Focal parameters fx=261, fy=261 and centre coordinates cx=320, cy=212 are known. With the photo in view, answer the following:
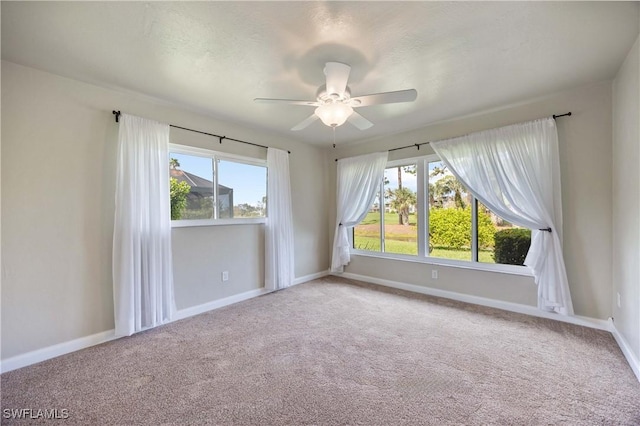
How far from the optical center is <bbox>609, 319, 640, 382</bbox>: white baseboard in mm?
1923

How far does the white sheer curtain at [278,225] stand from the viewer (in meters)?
3.93

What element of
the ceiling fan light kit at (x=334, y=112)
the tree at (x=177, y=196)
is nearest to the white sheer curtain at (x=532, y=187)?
the ceiling fan light kit at (x=334, y=112)

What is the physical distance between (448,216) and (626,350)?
205cm

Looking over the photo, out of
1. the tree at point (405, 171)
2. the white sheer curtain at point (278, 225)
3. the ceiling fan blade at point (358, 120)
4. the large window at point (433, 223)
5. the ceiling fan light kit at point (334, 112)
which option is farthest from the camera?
the tree at point (405, 171)

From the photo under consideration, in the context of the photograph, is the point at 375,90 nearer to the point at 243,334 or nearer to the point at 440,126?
the point at 440,126

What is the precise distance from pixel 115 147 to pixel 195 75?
Result: 1144 mm

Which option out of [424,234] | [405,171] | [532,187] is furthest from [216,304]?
[532,187]

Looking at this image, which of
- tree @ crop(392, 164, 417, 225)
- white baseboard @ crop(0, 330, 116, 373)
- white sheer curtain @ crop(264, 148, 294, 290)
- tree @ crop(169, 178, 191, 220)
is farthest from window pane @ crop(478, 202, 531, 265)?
white baseboard @ crop(0, 330, 116, 373)

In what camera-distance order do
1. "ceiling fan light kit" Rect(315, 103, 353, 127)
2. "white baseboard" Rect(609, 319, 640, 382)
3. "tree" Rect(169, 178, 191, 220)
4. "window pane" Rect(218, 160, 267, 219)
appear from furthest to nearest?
"window pane" Rect(218, 160, 267, 219)
"tree" Rect(169, 178, 191, 220)
"ceiling fan light kit" Rect(315, 103, 353, 127)
"white baseboard" Rect(609, 319, 640, 382)

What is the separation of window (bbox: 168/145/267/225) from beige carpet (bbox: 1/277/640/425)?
1.32 metres

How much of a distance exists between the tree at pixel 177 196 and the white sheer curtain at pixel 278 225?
1165mm

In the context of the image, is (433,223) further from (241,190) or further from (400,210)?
(241,190)

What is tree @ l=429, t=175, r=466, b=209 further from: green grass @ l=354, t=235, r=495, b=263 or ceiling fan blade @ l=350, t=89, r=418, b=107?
ceiling fan blade @ l=350, t=89, r=418, b=107

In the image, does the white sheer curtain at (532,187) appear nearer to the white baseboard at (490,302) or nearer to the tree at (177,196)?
the white baseboard at (490,302)
